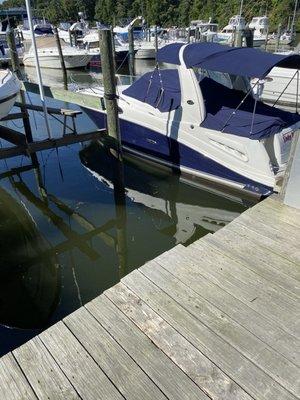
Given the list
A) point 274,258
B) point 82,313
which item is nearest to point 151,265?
point 82,313

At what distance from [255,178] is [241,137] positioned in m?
0.94

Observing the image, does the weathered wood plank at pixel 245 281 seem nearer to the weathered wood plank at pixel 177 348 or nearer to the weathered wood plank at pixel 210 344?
the weathered wood plank at pixel 210 344

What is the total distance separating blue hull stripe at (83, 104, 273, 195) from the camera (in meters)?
7.64

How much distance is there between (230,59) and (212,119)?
127cm

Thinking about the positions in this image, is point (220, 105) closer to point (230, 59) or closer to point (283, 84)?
point (230, 59)

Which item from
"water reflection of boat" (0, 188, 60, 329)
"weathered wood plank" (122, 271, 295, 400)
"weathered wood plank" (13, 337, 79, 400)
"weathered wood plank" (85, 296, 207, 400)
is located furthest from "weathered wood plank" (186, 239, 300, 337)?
"water reflection of boat" (0, 188, 60, 329)

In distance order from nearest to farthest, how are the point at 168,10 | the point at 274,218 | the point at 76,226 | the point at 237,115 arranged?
1. the point at 274,218
2. the point at 76,226
3. the point at 237,115
4. the point at 168,10

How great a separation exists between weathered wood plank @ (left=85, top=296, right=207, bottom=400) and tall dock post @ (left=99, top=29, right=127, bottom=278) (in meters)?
2.82

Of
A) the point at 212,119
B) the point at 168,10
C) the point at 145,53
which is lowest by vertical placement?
the point at 145,53

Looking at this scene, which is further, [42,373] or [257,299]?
[257,299]

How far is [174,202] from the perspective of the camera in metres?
8.02

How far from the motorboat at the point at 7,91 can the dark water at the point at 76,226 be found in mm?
1868

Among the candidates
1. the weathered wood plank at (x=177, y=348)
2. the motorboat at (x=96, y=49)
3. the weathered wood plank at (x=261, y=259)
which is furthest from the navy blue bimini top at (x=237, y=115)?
the motorboat at (x=96, y=49)

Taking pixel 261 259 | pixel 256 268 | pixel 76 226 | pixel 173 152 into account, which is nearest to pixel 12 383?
pixel 256 268
